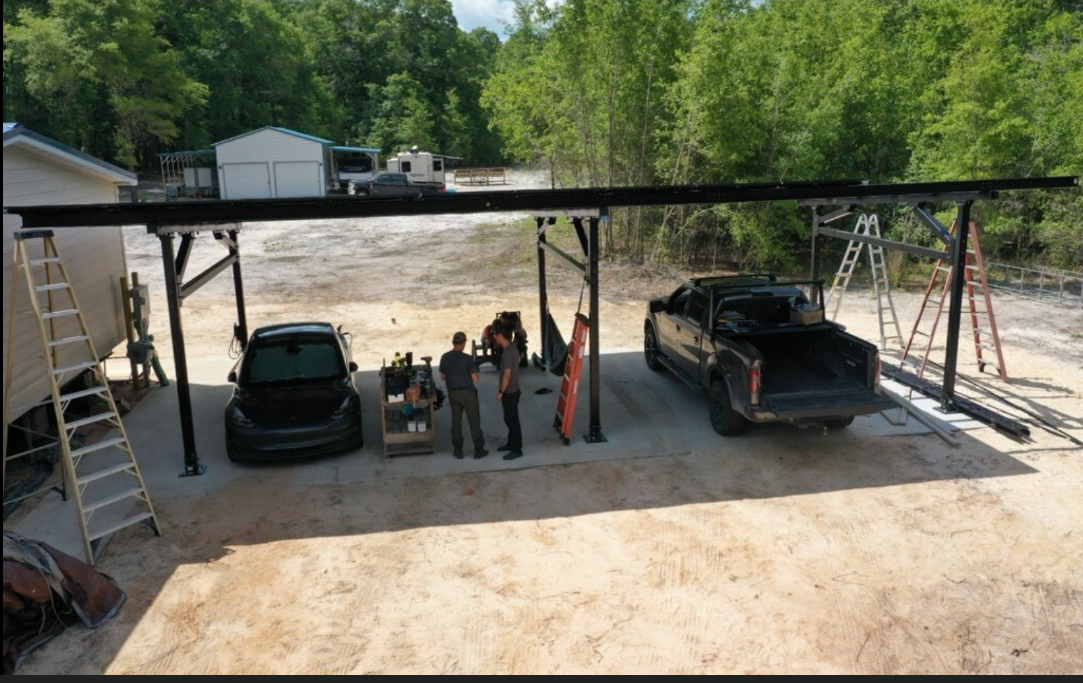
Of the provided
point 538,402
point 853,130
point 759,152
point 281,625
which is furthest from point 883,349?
point 853,130

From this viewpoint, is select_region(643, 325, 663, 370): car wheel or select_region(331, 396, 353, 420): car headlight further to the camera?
select_region(643, 325, 663, 370): car wheel

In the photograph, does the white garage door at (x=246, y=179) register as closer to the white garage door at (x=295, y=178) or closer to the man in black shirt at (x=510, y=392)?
the white garage door at (x=295, y=178)

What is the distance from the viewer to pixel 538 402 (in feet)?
36.0

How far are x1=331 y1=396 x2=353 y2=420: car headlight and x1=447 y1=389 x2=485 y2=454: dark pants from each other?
118cm

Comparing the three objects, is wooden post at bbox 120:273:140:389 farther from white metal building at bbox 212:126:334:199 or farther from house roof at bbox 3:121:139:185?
white metal building at bbox 212:126:334:199

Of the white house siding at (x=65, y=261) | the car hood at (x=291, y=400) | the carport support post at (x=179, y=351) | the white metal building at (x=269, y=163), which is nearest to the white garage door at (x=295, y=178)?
the white metal building at (x=269, y=163)

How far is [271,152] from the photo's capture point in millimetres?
34438

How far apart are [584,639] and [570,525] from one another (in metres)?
1.79

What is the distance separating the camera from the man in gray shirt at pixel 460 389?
8.59 metres

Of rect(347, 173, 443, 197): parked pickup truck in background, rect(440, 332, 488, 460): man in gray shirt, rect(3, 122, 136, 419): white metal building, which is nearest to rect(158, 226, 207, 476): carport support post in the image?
rect(3, 122, 136, 419): white metal building

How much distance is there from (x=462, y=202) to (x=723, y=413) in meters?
3.96

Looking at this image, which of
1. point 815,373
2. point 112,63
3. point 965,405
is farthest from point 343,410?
point 112,63

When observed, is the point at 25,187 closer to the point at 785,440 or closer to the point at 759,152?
the point at 785,440

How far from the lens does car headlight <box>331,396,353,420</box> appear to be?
874 centimetres
